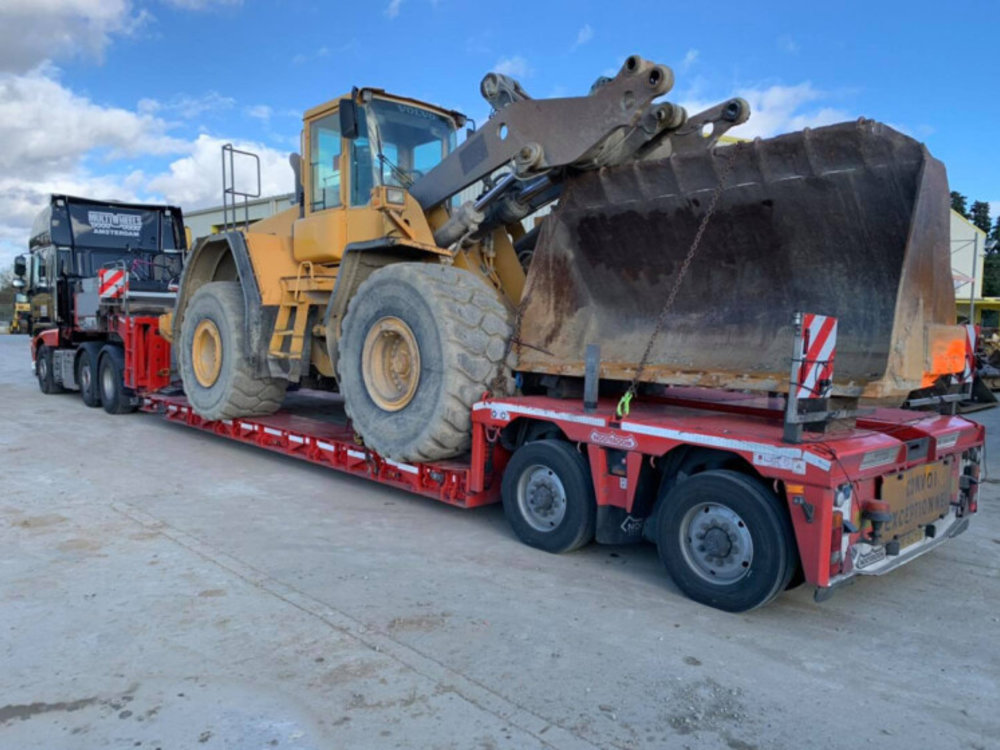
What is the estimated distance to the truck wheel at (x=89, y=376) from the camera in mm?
12141

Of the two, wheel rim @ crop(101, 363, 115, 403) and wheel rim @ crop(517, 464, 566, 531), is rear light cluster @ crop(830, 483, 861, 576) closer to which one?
wheel rim @ crop(517, 464, 566, 531)

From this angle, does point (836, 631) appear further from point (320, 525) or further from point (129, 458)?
point (129, 458)

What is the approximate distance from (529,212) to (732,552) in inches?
135

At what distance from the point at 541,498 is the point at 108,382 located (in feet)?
29.1

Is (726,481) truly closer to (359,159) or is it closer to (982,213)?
(359,159)

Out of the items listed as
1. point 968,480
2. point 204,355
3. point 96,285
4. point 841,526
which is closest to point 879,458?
point 841,526

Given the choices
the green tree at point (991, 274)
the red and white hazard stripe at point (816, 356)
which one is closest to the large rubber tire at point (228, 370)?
the red and white hazard stripe at point (816, 356)

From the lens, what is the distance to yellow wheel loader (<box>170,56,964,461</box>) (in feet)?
15.3

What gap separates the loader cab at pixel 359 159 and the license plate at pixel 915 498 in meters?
4.26

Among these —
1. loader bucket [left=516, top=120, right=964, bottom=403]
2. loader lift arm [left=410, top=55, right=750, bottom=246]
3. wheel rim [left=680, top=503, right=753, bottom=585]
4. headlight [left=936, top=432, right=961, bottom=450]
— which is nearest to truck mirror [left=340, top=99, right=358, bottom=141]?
loader lift arm [left=410, top=55, right=750, bottom=246]

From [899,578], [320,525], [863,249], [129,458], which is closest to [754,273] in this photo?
[863,249]

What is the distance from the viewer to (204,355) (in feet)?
28.6

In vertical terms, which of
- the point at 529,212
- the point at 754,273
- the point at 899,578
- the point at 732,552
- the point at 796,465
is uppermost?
the point at 529,212

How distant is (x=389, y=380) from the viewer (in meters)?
6.42
